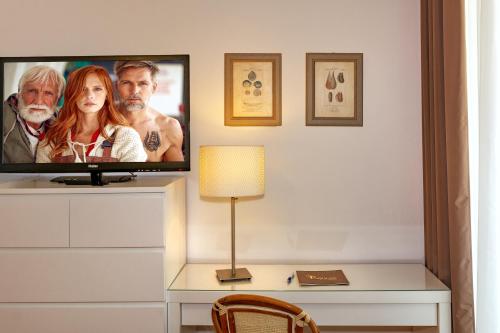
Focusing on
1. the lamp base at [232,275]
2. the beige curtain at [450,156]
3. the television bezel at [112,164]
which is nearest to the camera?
the beige curtain at [450,156]

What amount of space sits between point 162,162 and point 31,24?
3.61ft

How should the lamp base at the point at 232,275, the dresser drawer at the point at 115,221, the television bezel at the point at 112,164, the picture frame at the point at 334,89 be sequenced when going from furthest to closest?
1. the picture frame at the point at 334,89
2. the television bezel at the point at 112,164
3. the lamp base at the point at 232,275
4. the dresser drawer at the point at 115,221

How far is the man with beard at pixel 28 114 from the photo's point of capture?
252 centimetres

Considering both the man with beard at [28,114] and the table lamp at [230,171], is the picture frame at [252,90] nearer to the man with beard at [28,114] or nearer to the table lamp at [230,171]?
the table lamp at [230,171]

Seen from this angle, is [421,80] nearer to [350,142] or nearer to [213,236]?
[350,142]

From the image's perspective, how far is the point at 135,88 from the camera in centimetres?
254

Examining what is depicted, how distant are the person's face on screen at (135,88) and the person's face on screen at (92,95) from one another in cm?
10

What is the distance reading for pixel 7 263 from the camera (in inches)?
84.0

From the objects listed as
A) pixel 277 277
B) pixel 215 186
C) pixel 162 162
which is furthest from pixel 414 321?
pixel 162 162

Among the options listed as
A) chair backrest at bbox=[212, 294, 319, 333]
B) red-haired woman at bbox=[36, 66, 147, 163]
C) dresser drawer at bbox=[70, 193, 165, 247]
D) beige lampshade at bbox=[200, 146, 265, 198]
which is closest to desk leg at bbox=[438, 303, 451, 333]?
chair backrest at bbox=[212, 294, 319, 333]

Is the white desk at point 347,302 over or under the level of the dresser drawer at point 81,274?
under

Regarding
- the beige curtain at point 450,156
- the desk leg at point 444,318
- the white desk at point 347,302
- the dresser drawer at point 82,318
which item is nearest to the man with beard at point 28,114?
the dresser drawer at point 82,318

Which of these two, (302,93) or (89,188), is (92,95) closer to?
(89,188)

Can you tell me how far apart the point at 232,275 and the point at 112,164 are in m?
0.86
